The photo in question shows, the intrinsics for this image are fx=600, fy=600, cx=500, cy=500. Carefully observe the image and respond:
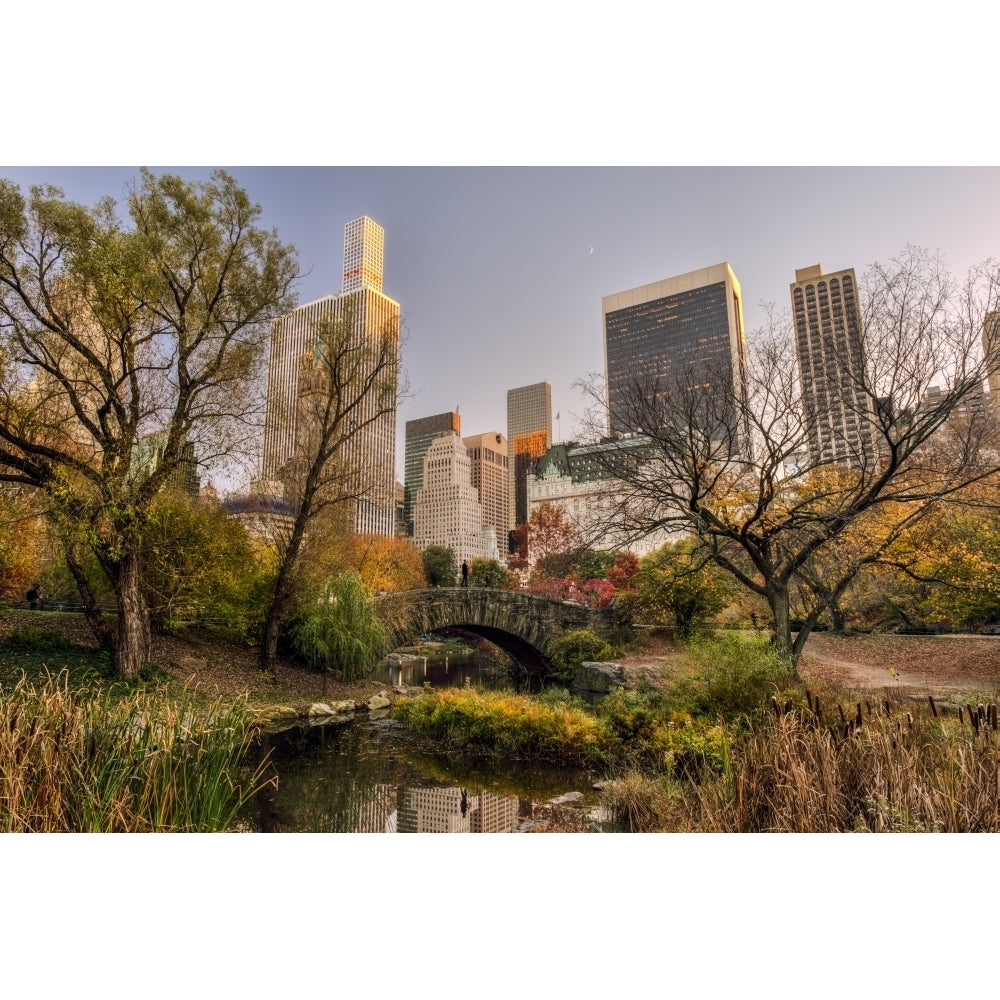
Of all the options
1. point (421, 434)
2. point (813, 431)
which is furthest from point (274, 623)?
point (813, 431)

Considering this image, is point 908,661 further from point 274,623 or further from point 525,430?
point 274,623

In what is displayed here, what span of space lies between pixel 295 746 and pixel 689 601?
10585mm

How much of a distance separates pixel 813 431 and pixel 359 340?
8.32 meters

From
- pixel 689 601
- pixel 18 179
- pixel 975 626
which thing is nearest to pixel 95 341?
pixel 18 179

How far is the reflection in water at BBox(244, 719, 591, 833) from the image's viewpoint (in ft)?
17.1

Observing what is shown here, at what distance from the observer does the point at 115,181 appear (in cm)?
778

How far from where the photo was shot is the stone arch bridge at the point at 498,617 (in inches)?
544

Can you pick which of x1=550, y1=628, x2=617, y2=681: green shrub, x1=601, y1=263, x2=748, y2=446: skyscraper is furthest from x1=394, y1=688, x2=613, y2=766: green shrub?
x1=550, y1=628, x2=617, y2=681: green shrub

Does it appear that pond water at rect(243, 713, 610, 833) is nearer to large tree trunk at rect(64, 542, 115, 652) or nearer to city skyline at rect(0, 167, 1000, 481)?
large tree trunk at rect(64, 542, 115, 652)

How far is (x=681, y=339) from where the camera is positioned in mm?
10117

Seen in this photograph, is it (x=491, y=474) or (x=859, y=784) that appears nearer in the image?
(x=859, y=784)

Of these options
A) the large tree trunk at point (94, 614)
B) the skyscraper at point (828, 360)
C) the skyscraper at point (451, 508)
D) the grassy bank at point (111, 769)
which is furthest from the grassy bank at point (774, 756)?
the skyscraper at point (451, 508)

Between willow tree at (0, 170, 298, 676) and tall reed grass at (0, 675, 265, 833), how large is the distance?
16.9 feet
